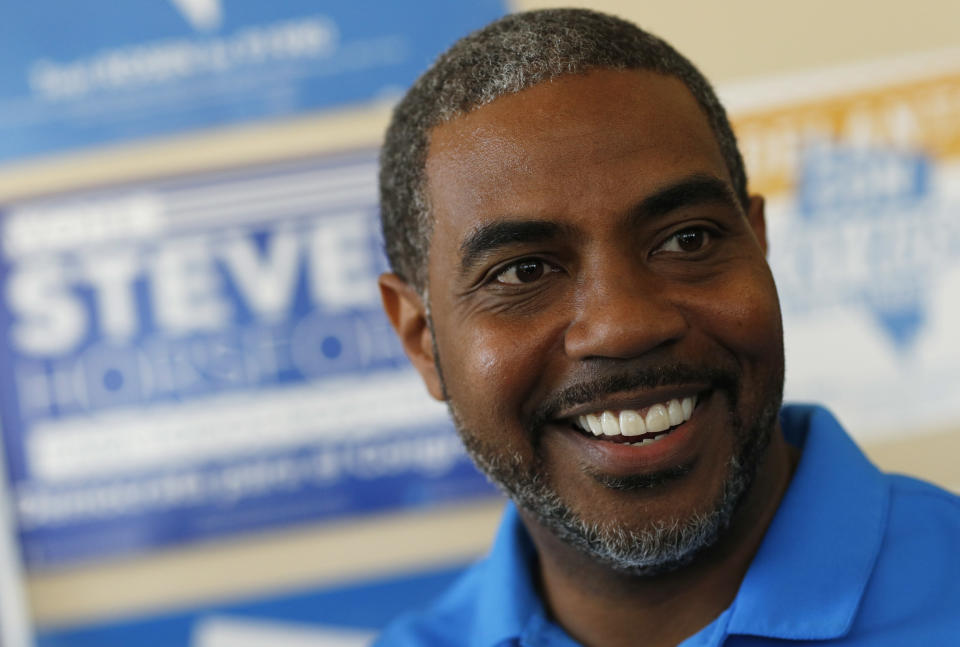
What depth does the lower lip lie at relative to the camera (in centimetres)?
84

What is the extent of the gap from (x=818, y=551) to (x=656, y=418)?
8.2 inches

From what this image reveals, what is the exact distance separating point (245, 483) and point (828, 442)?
1303 mm

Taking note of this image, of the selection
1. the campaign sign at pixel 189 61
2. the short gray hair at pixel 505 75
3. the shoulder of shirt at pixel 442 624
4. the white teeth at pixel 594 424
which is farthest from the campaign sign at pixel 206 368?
the white teeth at pixel 594 424

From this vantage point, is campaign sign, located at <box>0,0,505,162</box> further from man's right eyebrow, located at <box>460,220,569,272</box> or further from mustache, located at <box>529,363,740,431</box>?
mustache, located at <box>529,363,740,431</box>

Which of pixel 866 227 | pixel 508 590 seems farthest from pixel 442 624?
pixel 866 227

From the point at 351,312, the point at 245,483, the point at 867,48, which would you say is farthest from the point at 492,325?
the point at 867,48

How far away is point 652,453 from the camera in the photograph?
84cm

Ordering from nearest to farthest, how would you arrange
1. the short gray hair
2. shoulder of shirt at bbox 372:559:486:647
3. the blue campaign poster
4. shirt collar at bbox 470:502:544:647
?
the short gray hair < shirt collar at bbox 470:502:544:647 < shoulder of shirt at bbox 372:559:486:647 < the blue campaign poster

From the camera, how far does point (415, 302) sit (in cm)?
108

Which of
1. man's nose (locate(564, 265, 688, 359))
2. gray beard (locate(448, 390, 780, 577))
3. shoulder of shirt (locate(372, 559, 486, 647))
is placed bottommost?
shoulder of shirt (locate(372, 559, 486, 647))

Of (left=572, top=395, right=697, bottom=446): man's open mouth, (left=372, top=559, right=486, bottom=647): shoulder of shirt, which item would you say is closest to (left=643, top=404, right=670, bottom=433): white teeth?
(left=572, top=395, right=697, bottom=446): man's open mouth

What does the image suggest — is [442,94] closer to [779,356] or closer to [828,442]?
[779,356]

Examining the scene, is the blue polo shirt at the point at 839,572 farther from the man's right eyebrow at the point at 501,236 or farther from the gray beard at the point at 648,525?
the man's right eyebrow at the point at 501,236

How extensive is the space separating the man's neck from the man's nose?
0.22 meters
